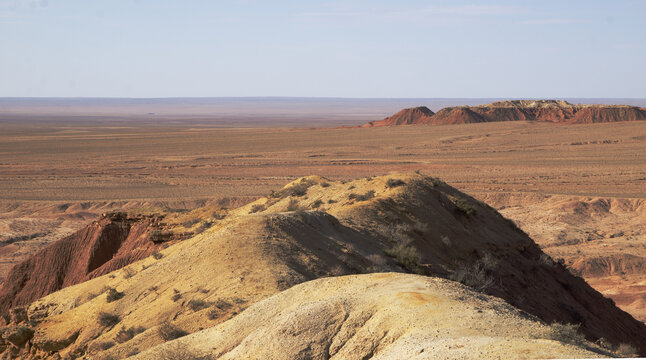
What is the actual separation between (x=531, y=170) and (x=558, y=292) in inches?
1456

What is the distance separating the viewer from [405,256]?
13875mm

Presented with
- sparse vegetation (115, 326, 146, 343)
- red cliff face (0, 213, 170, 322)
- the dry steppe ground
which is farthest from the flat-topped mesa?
sparse vegetation (115, 326, 146, 343)

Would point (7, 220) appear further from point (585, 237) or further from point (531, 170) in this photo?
point (531, 170)

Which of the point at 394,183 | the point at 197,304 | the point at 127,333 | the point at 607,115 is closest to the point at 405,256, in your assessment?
the point at 394,183

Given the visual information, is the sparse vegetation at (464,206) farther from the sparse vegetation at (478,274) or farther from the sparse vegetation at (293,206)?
the sparse vegetation at (293,206)

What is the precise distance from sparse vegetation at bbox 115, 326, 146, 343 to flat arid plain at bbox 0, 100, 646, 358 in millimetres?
9908

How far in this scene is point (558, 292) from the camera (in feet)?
56.3

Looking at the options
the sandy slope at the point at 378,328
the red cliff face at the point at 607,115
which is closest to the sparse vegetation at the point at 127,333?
the sandy slope at the point at 378,328

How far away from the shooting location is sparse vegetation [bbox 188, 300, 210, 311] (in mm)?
10313

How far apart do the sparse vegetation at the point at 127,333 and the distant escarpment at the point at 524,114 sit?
86571mm

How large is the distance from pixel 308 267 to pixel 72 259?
10.5m

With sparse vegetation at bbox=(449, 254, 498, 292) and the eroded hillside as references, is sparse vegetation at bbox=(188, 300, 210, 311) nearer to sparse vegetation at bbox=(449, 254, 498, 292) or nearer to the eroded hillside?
the eroded hillside

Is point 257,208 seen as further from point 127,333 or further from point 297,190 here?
point 127,333

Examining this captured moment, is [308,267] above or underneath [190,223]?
above
